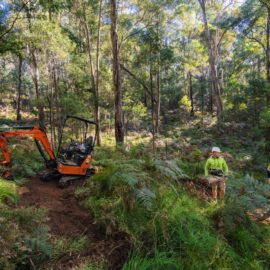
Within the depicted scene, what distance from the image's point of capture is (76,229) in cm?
270

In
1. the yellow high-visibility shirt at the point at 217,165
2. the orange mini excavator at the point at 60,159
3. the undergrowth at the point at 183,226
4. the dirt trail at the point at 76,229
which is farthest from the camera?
the orange mini excavator at the point at 60,159

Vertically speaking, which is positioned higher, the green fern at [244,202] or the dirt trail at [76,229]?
the green fern at [244,202]

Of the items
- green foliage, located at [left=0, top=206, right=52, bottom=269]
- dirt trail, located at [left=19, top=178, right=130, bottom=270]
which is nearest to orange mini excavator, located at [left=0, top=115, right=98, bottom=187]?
dirt trail, located at [left=19, top=178, right=130, bottom=270]

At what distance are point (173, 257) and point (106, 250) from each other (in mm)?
896

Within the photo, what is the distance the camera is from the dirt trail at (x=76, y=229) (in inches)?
82.1

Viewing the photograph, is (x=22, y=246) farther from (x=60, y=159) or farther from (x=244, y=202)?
(x=60, y=159)

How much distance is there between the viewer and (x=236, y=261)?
2305 mm

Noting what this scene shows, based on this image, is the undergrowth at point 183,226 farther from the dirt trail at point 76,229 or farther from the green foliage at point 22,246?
the green foliage at point 22,246

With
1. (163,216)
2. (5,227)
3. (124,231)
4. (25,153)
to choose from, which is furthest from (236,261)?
(25,153)

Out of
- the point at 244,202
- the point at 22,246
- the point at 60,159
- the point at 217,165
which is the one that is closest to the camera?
the point at 22,246

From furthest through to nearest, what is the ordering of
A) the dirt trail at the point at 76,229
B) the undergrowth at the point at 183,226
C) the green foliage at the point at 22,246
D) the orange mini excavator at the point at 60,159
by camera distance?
the orange mini excavator at the point at 60,159, the undergrowth at the point at 183,226, the dirt trail at the point at 76,229, the green foliage at the point at 22,246

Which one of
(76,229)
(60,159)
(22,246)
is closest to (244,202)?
(76,229)

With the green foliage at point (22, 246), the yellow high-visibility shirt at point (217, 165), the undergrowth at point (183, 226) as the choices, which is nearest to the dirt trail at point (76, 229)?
the undergrowth at point (183, 226)

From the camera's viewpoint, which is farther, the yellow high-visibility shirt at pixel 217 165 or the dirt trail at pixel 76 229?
the yellow high-visibility shirt at pixel 217 165
